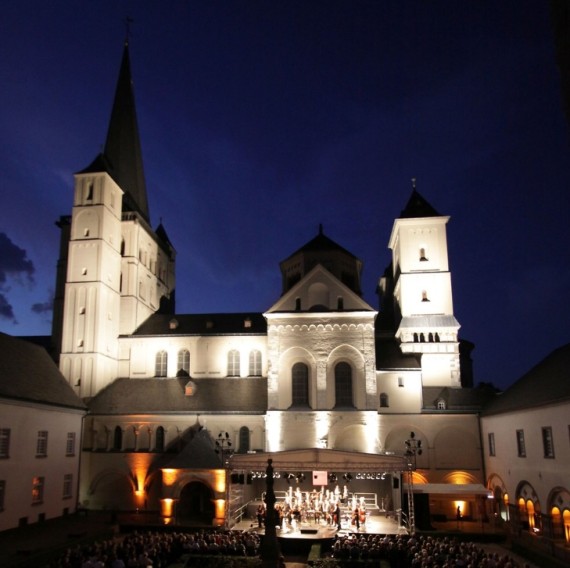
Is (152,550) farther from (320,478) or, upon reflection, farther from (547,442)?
(547,442)

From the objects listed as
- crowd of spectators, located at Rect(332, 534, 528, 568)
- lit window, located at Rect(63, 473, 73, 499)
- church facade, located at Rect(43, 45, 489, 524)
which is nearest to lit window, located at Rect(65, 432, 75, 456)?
lit window, located at Rect(63, 473, 73, 499)

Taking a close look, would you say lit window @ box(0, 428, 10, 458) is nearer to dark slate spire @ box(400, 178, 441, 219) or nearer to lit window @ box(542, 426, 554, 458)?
lit window @ box(542, 426, 554, 458)

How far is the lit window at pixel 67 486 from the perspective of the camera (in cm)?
3772

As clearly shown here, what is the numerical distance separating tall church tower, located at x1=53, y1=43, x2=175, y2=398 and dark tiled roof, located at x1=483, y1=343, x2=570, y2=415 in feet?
93.1

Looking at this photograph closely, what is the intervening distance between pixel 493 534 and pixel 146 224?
37427mm

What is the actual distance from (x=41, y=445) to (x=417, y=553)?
891 inches

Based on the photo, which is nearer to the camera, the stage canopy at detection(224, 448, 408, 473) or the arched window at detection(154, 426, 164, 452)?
the stage canopy at detection(224, 448, 408, 473)

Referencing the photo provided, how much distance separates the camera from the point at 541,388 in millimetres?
31188

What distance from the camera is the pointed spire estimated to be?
54.8 metres

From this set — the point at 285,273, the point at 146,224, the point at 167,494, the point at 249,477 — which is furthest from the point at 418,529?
the point at 146,224

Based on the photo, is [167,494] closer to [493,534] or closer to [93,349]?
[93,349]

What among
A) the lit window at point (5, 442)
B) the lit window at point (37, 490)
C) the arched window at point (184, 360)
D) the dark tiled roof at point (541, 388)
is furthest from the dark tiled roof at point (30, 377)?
the dark tiled roof at point (541, 388)

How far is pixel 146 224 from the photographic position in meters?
53.8

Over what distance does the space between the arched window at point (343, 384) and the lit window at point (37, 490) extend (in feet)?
63.1
